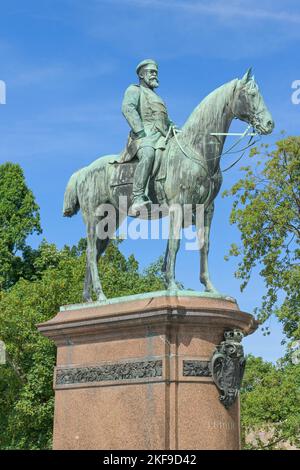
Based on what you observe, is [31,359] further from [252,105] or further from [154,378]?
[252,105]

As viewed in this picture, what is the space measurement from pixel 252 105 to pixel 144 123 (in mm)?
1840

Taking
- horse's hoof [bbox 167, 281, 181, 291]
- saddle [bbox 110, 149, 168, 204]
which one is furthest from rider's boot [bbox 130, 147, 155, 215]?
horse's hoof [bbox 167, 281, 181, 291]

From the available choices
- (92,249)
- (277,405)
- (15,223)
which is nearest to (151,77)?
(92,249)

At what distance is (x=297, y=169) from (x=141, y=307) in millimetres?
20102

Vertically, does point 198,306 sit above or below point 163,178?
below

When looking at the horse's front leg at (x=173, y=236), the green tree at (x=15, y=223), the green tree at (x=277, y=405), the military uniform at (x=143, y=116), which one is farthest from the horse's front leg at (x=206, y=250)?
the green tree at (x=15, y=223)

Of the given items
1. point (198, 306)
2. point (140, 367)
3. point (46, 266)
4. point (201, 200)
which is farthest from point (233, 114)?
point (46, 266)

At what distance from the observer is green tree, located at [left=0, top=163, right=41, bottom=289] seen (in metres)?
40.3

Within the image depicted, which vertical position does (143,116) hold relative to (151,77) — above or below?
below

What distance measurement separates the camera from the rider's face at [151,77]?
13.7 meters

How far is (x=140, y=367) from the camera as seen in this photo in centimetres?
1182

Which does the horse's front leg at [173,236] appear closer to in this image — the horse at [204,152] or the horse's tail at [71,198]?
the horse at [204,152]

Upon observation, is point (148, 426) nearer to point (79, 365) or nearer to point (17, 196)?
point (79, 365)

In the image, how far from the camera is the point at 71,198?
1470 centimetres
